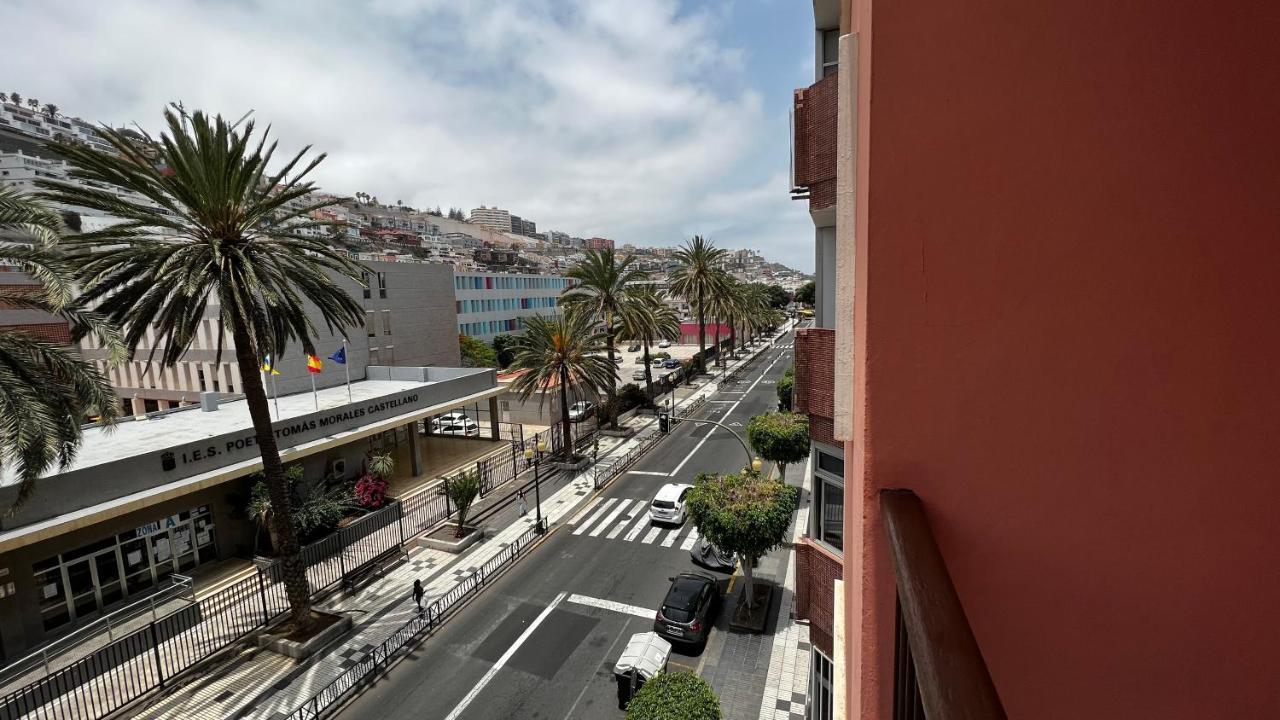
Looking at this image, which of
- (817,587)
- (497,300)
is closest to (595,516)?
(817,587)

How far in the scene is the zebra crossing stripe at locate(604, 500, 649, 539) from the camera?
67.1 ft

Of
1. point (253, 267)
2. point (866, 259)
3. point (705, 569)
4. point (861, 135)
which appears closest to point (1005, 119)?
point (861, 135)

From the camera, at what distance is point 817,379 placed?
7352mm

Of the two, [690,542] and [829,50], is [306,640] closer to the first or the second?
[690,542]

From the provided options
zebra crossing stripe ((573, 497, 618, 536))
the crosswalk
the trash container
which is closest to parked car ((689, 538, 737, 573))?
the crosswalk

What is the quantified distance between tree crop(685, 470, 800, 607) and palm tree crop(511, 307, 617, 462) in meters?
13.6

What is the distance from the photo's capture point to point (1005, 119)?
1.50 metres

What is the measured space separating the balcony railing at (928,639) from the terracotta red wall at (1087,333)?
0.56ft

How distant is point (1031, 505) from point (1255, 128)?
1080mm

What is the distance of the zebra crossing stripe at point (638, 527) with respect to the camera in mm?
20016

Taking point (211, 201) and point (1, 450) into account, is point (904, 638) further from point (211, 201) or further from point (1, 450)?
point (211, 201)

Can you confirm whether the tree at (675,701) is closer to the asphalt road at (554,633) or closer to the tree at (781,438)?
the asphalt road at (554,633)

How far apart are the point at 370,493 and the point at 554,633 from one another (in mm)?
10496

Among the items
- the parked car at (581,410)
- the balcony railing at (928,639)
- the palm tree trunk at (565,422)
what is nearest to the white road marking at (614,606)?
the palm tree trunk at (565,422)
